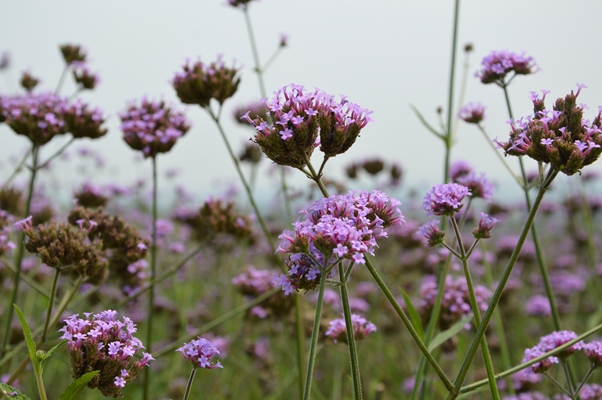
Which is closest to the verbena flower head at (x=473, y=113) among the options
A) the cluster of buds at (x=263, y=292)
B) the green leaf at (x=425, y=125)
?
the green leaf at (x=425, y=125)

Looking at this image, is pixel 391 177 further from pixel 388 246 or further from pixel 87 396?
pixel 87 396

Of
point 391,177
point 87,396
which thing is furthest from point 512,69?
point 87,396

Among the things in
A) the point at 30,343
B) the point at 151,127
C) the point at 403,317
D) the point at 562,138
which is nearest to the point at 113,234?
the point at 151,127

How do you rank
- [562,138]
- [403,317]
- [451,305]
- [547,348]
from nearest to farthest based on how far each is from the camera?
[403,317] → [562,138] → [547,348] → [451,305]

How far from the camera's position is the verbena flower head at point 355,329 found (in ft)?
7.20

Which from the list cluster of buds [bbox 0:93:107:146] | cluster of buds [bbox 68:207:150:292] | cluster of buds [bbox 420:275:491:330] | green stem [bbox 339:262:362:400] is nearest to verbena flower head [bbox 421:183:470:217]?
green stem [bbox 339:262:362:400]

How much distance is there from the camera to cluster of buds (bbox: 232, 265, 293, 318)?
354cm

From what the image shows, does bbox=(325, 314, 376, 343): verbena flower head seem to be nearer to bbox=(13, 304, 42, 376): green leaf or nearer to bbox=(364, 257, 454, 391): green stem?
bbox=(364, 257, 454, 391): green stem

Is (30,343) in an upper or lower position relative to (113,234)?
lower

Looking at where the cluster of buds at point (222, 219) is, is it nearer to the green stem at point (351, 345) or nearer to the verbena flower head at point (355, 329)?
the verbena flower head at point (355, 329)

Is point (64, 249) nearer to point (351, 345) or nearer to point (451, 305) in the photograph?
point (351, 345)

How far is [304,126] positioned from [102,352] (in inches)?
37.3

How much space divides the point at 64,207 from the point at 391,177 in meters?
4.87

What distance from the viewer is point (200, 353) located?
1584 mm
